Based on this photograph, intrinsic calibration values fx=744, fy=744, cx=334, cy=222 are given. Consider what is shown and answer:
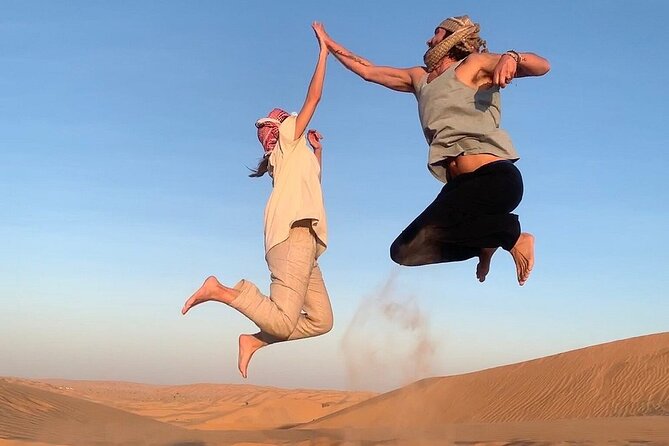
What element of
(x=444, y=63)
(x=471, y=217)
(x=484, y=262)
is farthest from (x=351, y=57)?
(x=484, y=262)

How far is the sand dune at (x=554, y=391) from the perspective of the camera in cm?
1135

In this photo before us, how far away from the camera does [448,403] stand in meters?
13.1

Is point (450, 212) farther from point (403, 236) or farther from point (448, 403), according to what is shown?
point (448, 403)

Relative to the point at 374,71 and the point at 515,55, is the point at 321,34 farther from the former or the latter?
the point at 515,55

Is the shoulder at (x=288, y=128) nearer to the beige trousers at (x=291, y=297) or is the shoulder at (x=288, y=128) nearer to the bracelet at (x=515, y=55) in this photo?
the beige trousers at (x=291, y=297)

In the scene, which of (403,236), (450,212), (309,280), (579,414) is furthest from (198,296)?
(579,414)

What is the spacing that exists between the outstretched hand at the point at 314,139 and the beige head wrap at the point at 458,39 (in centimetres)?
116

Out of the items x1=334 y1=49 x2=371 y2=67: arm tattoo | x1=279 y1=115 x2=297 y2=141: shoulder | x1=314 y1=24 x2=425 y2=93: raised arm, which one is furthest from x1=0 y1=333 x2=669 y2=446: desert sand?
x1=334 y1=49 x2=371 y2=67: arm tattoo

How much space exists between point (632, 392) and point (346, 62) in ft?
27.0

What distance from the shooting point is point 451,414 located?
1255 cm

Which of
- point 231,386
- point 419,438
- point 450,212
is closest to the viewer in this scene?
point 450,212

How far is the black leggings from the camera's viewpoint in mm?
4770

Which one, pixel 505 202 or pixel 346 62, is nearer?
pixel 505 202

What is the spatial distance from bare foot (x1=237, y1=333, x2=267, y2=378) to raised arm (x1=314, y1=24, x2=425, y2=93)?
2155 mm
